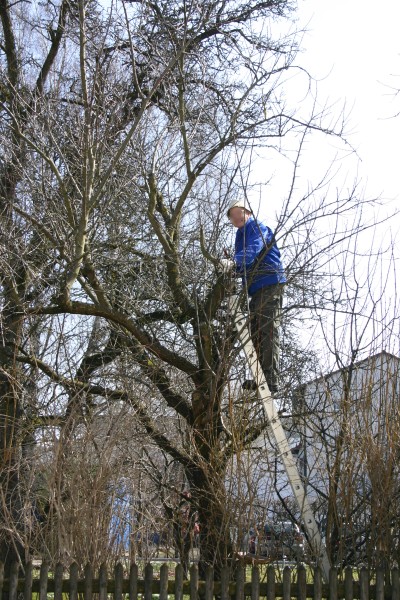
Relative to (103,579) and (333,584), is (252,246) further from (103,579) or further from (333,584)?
(103,579)

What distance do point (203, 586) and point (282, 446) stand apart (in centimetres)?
147

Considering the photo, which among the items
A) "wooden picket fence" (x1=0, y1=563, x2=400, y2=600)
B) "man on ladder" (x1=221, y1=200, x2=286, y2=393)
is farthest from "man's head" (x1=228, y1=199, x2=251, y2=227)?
"wooden picket fence" (x1=0, y1=563, x2=400, y2=600)

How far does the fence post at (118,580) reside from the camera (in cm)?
611

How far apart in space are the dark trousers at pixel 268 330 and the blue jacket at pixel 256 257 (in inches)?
3.5

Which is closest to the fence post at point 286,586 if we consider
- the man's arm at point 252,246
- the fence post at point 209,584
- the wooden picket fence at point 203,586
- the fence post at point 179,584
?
the wooden picket fence at point 203,586

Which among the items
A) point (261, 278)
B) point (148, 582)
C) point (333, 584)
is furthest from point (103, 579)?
point (261, 278)

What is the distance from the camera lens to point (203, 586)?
20.4 ft

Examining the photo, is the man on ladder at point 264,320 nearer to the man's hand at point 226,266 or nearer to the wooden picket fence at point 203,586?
the man's hand at point 226,266

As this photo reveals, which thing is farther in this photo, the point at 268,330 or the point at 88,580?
the point at 268,330

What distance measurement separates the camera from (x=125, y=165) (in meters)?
9.27

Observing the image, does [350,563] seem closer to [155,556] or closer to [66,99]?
[155,556]

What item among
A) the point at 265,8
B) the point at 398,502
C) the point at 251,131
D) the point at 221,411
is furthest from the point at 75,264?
the point at 265,8

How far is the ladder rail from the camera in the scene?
6891mm

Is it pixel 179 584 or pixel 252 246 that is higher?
pixel 252 246
